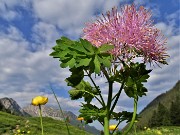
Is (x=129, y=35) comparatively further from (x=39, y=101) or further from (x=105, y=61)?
(x=39, y=101)

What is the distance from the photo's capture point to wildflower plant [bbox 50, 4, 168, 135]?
2764 mm

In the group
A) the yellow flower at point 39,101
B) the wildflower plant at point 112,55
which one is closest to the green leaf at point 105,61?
the wildflower plant at point 112,55

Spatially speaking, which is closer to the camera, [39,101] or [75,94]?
[75,94]

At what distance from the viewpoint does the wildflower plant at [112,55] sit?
2.76 meters

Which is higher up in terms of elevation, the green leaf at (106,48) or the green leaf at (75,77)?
the green leaf at (106,48)

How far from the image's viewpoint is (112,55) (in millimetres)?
2887

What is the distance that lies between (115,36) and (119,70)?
0.30 metres

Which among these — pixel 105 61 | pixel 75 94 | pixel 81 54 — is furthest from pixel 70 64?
pixel 75 94

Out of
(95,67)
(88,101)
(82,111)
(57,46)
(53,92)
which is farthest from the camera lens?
(53,92)

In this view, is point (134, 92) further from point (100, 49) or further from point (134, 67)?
point (100, 49)

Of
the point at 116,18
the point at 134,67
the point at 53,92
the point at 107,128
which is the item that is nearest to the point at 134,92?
the point at 134,67

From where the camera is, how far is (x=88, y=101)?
3307 millimetres

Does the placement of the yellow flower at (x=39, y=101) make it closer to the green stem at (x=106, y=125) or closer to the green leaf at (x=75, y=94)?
the green leaf at (x=75, y=94)

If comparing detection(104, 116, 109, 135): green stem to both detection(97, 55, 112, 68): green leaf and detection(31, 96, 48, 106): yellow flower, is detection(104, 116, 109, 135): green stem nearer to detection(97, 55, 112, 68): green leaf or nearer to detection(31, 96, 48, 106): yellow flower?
detection(97, 55, 112, 68): green leaf
